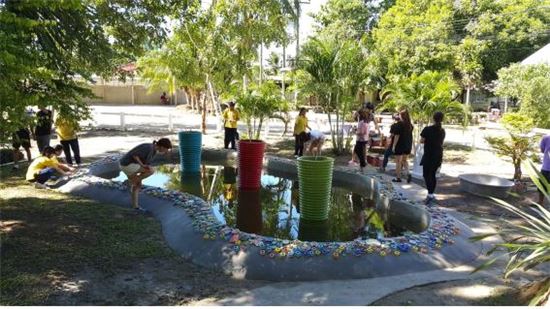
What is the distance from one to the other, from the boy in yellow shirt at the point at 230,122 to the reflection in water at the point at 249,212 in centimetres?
444

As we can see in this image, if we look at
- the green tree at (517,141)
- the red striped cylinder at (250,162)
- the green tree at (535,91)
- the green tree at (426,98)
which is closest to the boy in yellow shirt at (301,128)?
the green tree at (426,98)

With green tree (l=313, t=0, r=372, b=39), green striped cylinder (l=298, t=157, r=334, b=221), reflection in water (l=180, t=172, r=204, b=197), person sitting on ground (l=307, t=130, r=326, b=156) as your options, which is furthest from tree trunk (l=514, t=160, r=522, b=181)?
green tree (l=313, t=0, r=372, b=39)

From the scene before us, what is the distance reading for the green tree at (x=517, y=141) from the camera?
9.54 meters

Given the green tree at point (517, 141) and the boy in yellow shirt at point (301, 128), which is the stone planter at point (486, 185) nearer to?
the green tree at point (517, 141)

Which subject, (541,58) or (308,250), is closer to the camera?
(308,250)

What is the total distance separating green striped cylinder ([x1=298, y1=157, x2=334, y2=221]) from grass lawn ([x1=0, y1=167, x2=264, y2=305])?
2.35 meters

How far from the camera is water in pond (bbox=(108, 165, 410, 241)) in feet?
24.2

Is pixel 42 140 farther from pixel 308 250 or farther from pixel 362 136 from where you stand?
pixel 308 250

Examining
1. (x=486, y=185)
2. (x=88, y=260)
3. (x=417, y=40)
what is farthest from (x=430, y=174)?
(x=417, y=40)

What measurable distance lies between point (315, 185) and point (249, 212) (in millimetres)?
1475

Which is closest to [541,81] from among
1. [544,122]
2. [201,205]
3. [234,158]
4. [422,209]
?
[544,122]

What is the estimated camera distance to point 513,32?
31469mm

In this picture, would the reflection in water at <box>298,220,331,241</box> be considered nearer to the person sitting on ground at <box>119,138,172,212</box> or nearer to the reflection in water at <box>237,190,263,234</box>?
the reflection in water at <box>237,190,263,234</box>

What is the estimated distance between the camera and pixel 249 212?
27.6 feet
